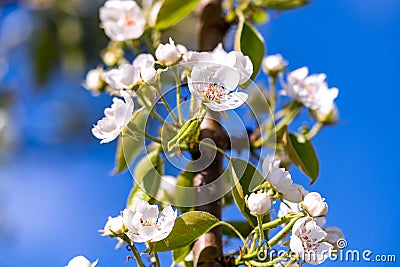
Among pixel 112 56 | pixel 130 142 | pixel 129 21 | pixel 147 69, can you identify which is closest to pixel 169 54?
pixel 147 69

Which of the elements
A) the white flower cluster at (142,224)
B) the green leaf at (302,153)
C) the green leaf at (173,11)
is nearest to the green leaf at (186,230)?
the white flower cluster at (142,224)

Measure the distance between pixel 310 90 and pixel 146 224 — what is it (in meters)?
0.44

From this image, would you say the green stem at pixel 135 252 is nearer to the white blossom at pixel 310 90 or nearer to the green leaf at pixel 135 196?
the green leaf at pixel 135 196

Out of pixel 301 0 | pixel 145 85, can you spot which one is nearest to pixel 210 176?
pixel 145 85

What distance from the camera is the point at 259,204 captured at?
2.38 ft

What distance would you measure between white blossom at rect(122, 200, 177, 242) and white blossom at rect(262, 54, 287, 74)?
1.41 feet

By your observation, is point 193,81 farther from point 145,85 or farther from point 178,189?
point 178,189

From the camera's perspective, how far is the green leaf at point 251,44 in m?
0.96

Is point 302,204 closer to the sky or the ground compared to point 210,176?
closer to the ground

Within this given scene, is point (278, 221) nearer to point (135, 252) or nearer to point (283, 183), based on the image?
point (283, 183)

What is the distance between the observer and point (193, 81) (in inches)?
29.9

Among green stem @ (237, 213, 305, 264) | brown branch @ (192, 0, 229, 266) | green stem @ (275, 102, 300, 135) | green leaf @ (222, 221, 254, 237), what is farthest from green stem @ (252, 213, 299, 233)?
green stem @ (275, 102, 300, 135)

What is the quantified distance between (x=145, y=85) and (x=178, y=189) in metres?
0.16

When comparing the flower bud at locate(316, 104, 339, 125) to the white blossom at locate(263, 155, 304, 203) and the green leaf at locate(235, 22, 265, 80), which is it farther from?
the white blossom at locate(263, 155, 304, 203)
